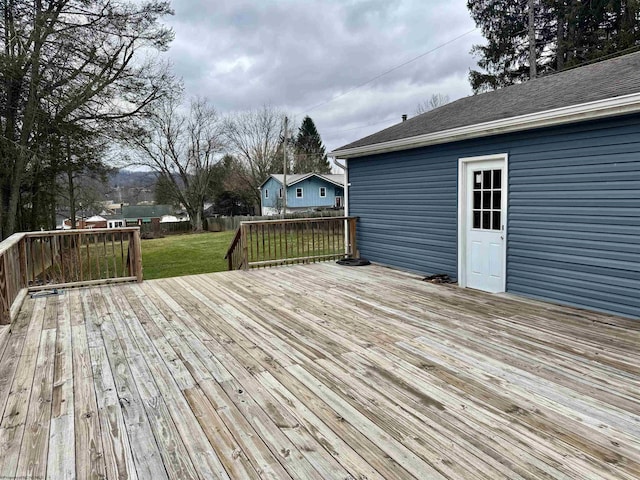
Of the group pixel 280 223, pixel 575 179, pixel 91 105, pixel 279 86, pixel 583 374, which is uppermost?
pixel 279 86

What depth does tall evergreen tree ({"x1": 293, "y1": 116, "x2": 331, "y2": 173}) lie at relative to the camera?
1323 inches

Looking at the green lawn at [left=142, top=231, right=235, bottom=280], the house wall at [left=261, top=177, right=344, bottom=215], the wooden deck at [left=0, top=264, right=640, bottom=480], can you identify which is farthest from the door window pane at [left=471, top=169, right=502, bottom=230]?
the house wall at [left=261, top=177, right=344, bottom=215]

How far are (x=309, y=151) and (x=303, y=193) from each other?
1085 centimetres

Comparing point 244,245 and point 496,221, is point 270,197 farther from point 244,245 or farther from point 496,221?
point 496,221

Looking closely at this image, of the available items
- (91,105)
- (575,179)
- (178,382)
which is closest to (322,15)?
(91,105)

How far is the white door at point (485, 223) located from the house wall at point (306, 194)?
22.5m

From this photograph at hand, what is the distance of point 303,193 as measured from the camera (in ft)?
91.6

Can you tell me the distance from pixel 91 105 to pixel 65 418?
31.2 ft

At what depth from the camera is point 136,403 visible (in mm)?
2283

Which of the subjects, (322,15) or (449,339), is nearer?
(449,339)

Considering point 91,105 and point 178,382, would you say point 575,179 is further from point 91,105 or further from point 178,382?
point 91,105

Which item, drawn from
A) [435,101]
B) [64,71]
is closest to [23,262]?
[64,71]

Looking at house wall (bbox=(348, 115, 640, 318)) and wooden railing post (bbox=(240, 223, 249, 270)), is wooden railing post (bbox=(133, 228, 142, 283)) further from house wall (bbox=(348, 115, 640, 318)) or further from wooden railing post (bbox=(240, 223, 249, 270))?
house wall (bbox=(348, 115, 640, 318))

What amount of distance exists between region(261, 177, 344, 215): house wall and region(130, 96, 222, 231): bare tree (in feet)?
17.5
